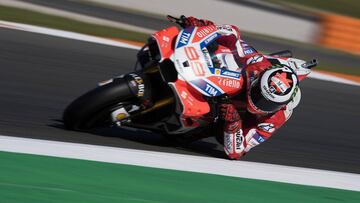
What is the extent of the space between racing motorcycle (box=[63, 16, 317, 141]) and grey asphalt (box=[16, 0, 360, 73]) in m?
8.91

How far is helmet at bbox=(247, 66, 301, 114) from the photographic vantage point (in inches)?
228

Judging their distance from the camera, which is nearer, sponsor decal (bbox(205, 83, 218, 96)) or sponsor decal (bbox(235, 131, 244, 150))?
sponsor decal (bbox(205, 83, 218, 96))

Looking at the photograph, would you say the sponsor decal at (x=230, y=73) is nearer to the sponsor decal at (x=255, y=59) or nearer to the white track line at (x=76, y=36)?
the sponsor decal at (x=255, y=59)

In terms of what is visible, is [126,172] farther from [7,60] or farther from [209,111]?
[7,60]

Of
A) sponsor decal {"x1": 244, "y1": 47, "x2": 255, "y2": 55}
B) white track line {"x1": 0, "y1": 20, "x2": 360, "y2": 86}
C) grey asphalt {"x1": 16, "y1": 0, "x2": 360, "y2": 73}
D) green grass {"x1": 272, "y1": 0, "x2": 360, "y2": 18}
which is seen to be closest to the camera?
sponsor decal {"x1": 244, "y1": 47, "x2": 255, "y2": 55}

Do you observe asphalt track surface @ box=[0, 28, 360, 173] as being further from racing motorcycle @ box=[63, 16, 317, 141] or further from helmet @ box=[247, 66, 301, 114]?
helmet @ box=[247, 66, 301, 114]

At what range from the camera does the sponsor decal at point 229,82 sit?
6.00 metres

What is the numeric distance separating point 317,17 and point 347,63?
2.56 meters

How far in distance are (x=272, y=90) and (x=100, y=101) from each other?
137 centimetres

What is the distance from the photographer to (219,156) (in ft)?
21.9

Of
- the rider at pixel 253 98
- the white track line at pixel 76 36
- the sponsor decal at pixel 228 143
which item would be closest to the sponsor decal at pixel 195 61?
the rider at pixel 253 98

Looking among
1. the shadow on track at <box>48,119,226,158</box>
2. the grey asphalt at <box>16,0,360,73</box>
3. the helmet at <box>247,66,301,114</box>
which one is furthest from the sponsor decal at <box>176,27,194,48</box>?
the grey asphalt at <box>16,0,360,73</box>

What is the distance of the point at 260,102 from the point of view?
19.5 feet

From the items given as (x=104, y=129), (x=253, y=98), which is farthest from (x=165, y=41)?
(x=104, y=129)
